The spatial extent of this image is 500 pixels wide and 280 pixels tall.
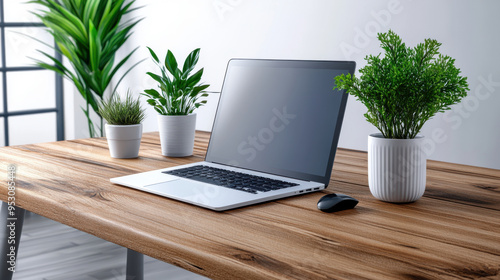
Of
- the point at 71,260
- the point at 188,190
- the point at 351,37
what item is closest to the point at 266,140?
the point at 188,190


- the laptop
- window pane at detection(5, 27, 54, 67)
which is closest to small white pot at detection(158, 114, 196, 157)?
the laptop

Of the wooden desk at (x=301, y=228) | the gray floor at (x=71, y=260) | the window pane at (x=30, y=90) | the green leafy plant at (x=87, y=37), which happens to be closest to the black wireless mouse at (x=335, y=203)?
the wooden desk at (x=301, y=228)

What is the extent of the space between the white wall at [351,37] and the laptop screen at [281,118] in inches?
50.3

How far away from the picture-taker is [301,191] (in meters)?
1.06

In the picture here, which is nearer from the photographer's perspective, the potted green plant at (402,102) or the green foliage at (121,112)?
the potted green plant at (402,102)

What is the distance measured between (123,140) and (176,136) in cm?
14

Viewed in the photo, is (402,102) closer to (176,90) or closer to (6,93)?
(176,90)

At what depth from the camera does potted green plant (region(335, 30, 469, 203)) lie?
37.7 inches

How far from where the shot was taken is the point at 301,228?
84cm

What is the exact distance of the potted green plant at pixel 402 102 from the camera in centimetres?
96

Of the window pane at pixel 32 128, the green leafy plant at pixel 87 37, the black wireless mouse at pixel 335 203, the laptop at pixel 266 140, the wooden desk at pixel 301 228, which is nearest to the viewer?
the wooden desk at pixel 301 228

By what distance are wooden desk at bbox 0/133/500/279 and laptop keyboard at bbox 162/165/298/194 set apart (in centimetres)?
7

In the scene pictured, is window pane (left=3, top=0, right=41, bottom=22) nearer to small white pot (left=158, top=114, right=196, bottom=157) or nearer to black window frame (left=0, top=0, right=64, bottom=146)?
black window frame (left=0, top=0, right=64, bottom=146)

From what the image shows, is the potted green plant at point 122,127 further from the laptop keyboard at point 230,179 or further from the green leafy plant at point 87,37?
the green leafy plant at point 87,37
